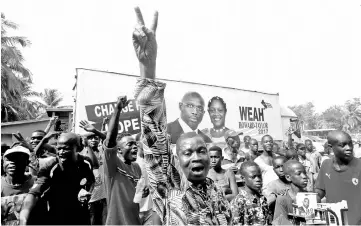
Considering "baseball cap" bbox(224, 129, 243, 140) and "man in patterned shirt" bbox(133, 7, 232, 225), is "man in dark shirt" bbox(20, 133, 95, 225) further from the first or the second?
"baseball cap" bbox(224, 129, 243, 140)

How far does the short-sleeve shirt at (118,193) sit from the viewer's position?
118 inches

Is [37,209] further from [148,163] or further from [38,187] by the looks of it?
[148,163]

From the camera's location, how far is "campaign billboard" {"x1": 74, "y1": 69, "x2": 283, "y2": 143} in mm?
7688

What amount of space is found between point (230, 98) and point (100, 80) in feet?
15.2

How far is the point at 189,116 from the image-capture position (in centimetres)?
949

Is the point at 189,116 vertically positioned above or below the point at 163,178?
above

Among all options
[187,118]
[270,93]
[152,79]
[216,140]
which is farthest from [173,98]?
[152,79]

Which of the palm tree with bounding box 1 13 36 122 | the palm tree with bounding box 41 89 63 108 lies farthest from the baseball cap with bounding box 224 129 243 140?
the palm tree with bounding box 41 89 63 108

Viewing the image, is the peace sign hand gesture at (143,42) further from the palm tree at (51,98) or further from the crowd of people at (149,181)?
the palm tree at (51,98)

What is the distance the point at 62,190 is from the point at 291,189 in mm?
2407

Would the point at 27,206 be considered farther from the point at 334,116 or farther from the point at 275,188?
the point at 334,116

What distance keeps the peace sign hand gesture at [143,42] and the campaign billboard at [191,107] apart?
595 cm

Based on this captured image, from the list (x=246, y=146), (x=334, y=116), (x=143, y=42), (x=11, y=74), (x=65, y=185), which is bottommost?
(x=65, y=185)

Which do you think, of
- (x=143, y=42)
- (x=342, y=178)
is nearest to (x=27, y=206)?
(x=143, y=42)
